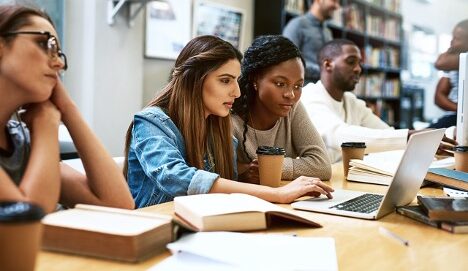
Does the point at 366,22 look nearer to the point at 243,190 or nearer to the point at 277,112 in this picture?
the point at 277,112

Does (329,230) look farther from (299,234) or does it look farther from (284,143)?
(284,143)

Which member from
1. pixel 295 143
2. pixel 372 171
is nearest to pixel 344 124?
pixel 295 143

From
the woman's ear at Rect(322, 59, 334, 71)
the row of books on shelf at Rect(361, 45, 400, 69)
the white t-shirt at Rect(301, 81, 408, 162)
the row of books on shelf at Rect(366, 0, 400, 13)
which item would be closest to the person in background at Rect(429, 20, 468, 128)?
the white t-shirt at Rect(301, 81, 408, 162)

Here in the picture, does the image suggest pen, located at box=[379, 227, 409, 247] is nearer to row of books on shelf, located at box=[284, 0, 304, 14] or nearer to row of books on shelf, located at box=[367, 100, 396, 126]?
row of books on shelf, located at box=[284, 0, 304, 14]

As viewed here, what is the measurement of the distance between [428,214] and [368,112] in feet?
6.59

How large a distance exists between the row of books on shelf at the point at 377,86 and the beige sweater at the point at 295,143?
3.68m

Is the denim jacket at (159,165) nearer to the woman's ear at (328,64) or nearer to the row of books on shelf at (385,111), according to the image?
the woman's ear at (328,64)

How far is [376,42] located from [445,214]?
537 cm

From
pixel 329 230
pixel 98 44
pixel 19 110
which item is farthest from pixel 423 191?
pixel 98 44

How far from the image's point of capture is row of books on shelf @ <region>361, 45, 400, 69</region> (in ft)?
19.1

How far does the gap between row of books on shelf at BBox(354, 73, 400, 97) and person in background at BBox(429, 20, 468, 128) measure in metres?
2.03

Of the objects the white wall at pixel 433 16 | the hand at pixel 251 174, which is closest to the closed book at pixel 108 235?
the hand at pixel 251 174

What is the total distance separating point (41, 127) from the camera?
124 centimetres

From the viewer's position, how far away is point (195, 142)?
158 cm
